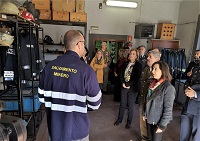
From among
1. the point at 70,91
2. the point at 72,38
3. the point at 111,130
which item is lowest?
the point at 111,130

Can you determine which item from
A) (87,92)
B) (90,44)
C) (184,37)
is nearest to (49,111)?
(87,92)

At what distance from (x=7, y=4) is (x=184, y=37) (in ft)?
16.7

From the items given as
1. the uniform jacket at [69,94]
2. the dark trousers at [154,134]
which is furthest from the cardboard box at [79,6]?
the dark trousers at [154,134]

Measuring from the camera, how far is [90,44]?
5234 mm

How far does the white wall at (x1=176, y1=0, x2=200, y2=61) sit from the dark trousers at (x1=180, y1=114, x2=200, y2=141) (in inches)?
124

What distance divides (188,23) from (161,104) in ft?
13.7

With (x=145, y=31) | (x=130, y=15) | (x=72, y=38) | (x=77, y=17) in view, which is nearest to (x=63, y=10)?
(x=77, y=17)

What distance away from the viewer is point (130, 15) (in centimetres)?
529

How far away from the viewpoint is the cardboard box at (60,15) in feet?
13.7

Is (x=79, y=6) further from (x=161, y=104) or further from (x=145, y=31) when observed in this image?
(x=161, y=104)

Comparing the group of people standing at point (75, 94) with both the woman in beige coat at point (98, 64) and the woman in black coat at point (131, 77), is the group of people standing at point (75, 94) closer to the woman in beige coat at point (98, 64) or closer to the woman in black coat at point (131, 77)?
the woman in black coat at point (131, 77)

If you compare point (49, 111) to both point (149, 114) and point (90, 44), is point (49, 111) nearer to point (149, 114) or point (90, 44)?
point (149, 114)

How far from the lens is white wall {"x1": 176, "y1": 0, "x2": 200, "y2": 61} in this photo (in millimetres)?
4635

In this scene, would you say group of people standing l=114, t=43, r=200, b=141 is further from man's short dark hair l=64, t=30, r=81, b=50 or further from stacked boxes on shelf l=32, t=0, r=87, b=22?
stacked boxes on shelf l=32, t=0, r=87, b=22
